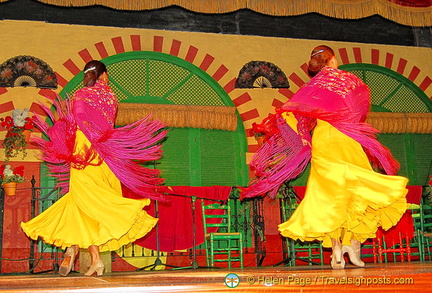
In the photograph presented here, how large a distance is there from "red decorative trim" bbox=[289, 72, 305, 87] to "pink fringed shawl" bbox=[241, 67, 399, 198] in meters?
4.71

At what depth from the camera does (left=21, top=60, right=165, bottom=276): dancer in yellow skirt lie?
487cm

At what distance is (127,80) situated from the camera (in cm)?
924

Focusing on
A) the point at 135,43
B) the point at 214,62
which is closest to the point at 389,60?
the point at 214,62

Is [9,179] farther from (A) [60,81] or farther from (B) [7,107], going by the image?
(A) [60,81]

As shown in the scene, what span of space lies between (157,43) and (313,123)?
490cm

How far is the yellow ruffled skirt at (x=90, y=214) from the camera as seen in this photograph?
484 cm

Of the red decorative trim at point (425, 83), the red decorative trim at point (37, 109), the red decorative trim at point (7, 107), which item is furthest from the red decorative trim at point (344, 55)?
the red decorative trim at point (7, 107)

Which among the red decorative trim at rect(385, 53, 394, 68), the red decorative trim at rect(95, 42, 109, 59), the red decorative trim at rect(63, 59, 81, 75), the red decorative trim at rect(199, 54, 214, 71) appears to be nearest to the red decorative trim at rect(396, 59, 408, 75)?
the red decorative trim at rect(385, 53, 394, 68)

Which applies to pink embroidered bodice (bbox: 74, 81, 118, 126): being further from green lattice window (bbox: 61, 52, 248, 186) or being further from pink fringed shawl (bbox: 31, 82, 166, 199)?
green lattice window (bbox: 61, 52, 248, 186)

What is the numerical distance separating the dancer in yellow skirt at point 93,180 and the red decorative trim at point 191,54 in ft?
14.2

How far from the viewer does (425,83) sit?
414 inches

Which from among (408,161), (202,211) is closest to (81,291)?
(202,211)

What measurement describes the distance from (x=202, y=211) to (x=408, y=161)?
4311 millimetres

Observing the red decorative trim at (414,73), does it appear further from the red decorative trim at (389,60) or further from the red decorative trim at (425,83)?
the red decorative trim at (389,60)
